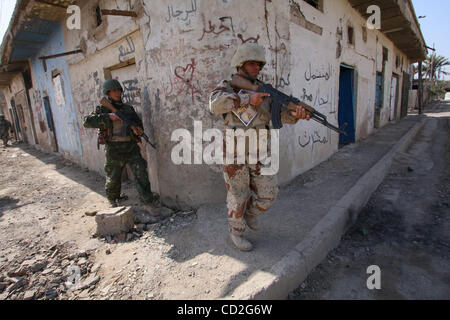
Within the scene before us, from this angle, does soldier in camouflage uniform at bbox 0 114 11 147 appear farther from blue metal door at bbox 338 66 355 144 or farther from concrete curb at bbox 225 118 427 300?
concrete curb at bbox 225 118 427 300

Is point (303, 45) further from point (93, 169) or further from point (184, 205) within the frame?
point (93, 169)

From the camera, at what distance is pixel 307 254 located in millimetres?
2096

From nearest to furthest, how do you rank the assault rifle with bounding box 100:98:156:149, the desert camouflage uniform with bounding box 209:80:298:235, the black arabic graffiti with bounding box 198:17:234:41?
the desert camouflage uniform with bounding box 209:80:298:235 → the black arabic graffiti with bounding box 198:17:234:41 → the assault rifle with bounding box 100:98:156:149

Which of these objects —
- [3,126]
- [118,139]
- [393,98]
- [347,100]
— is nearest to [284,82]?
[118,139]

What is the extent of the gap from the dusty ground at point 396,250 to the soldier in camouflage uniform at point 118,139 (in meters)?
2.31

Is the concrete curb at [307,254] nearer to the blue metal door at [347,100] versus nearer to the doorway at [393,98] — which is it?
the blue metal door at [347,100]

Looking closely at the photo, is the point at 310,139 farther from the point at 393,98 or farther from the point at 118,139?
the point at 393,98

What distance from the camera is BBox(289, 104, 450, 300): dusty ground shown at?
1932 mm

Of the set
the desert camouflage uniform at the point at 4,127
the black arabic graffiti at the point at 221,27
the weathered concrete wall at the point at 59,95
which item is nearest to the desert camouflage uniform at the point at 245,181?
the black arabic graffiti at the point at 221,27

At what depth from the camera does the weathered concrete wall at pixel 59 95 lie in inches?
246

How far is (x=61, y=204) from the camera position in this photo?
14.1ft

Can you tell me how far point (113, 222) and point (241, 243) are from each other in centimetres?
169

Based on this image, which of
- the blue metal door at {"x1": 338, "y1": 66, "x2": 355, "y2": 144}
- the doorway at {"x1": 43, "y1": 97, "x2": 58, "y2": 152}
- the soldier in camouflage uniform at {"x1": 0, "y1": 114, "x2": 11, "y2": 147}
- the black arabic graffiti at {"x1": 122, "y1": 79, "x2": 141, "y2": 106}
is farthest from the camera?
the soldier in camouflage uniform at {"x1": 0, "y1": 114, "x2": 11, "y2": 147}

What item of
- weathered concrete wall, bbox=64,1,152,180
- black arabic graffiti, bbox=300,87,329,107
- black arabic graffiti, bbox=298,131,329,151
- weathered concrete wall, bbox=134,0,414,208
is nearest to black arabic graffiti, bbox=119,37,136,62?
weathered concrete wall, bbox=64,1,152,180
